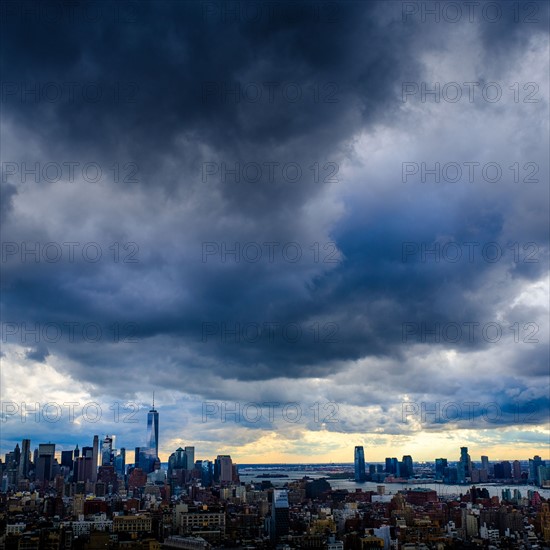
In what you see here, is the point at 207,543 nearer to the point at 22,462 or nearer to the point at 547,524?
the point at 547,524

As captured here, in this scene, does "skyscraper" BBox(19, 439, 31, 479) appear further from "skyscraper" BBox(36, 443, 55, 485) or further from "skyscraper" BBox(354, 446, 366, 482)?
"skyscraper" BBox(354, 446, 366, 482)

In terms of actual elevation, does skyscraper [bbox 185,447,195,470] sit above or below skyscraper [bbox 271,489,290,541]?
above

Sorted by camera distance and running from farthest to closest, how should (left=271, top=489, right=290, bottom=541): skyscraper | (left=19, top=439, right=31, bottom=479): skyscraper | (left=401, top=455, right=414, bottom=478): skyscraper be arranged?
(left=401, top=455, right=414, bottom=478): skyscraper
(left=19, top=439, right=31, bottom=479): skyscraper
(left=271, top=489, right=290, bottom=541): skyscraper

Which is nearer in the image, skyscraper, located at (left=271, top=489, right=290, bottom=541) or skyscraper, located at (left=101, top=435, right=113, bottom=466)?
skyscraper, located at (left=271, top=489, right=290, bottom=541)

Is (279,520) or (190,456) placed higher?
(190,456)

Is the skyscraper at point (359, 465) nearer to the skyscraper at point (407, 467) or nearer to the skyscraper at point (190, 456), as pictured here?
the skyscraper at point (407, 467)

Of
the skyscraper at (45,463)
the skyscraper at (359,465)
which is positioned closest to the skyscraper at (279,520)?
the skyscraper at (45,463)

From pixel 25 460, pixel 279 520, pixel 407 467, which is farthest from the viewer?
pixel 407 467

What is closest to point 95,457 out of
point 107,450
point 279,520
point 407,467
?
point 107,450

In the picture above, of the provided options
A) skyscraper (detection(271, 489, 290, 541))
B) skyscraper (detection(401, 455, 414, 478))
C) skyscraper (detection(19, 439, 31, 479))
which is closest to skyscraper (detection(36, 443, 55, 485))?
skyscraper (detection(19, 439, 31, 479))

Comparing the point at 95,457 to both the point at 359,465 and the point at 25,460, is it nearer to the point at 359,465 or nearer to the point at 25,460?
the point at 25,460

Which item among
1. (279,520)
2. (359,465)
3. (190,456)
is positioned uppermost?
(190,456)
